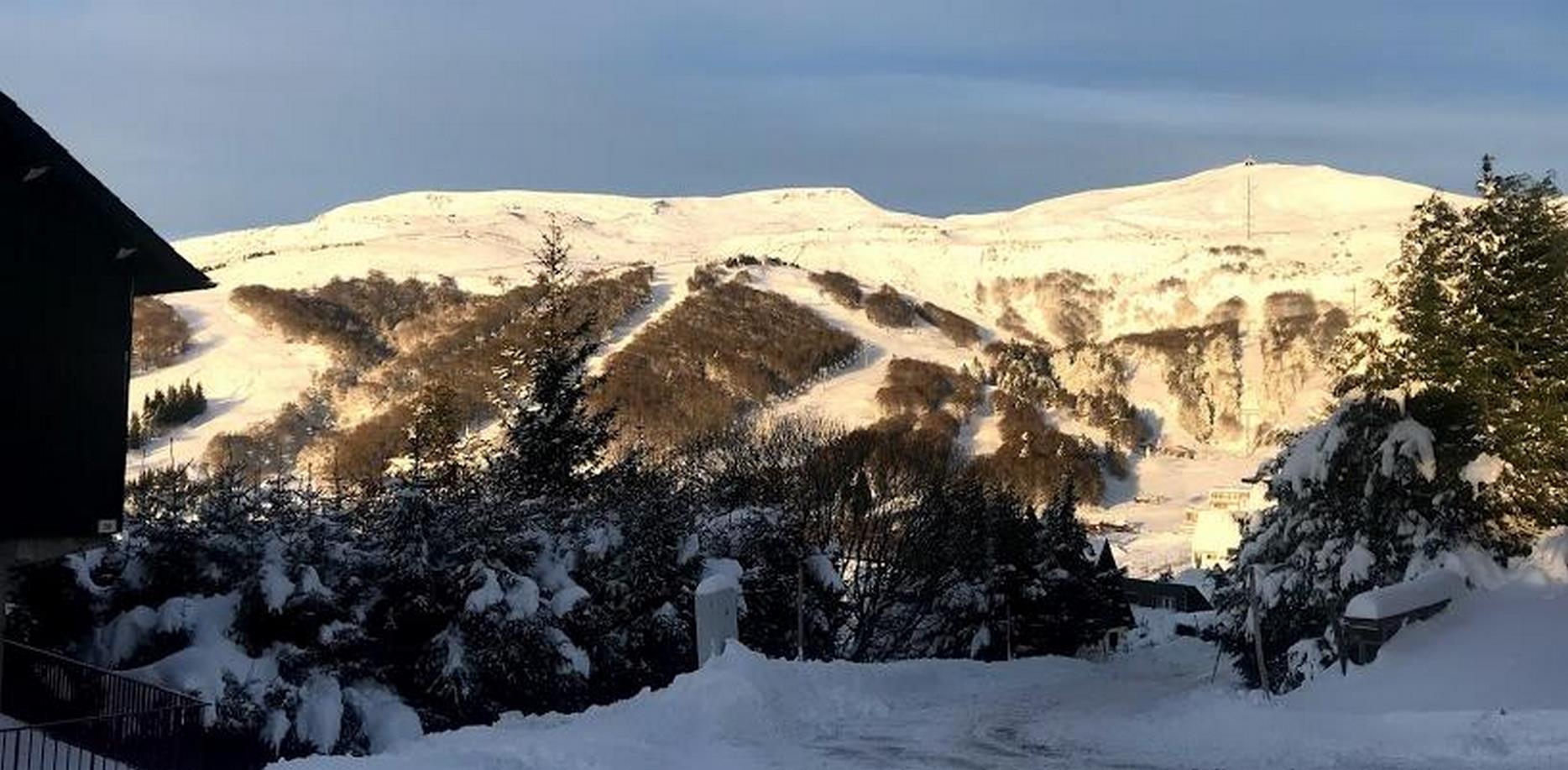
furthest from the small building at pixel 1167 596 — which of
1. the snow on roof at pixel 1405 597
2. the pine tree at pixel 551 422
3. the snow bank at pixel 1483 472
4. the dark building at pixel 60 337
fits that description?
the dark building at pixel 60 337

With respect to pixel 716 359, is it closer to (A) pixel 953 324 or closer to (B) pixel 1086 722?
(A) pixel 953 324

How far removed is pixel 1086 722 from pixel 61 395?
521 inches

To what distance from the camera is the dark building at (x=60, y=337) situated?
1594 cm

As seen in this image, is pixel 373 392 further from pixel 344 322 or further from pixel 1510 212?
pixel 1510 212

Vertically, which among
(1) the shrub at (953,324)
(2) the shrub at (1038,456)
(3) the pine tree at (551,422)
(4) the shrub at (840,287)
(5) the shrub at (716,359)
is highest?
(4) the shrub at (840,287)

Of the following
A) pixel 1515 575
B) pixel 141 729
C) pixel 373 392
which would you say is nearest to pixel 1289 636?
pixel 1515 575

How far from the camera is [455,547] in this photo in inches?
781

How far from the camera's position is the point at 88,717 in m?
13.3

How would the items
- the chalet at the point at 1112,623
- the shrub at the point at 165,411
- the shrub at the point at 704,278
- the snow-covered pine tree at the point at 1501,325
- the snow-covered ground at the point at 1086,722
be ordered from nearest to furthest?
1. the snow-covered ground at the point at 1086,722
2. the snow-covered pine tree at the point at 1501,325
3. the chalet at the point at 1112,623
4. the shrub at the point at 165,411
5. the shrub at the point at 704,278

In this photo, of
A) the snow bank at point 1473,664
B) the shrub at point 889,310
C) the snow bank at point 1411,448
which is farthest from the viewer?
the shrub at point 889,310

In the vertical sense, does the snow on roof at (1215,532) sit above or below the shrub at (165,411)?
below

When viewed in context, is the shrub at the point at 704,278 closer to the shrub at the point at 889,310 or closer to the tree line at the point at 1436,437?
the shrub at the point at 889,310

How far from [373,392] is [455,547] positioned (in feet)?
435

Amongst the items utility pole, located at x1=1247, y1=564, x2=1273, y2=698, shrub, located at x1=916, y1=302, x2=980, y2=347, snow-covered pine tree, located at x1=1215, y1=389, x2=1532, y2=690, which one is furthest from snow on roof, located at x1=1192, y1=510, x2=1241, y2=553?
shrub, located at x1=916, y1=302, x2=980, y2=347
